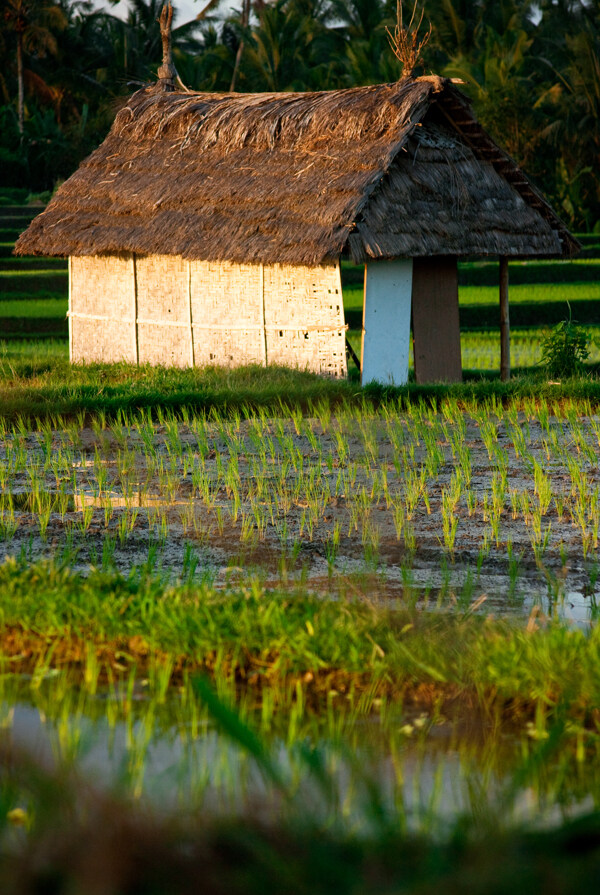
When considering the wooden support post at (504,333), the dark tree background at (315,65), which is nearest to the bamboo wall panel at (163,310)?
the wooden support post at (504,333)

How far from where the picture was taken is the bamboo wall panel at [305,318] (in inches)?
429

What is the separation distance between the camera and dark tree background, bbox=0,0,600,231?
30203mm

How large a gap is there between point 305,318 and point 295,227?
843 mm

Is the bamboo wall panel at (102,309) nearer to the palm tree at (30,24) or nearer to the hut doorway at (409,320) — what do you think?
the hut doorway at (409,320)

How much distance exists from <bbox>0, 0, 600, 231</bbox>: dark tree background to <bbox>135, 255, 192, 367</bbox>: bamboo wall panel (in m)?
16.5

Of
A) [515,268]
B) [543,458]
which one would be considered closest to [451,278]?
[543,458]

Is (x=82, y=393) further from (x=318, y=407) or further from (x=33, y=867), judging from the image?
(x=33, y=867)

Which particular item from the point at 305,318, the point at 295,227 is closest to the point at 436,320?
the point at 305,318

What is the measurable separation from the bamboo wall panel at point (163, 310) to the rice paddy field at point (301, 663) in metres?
4.52

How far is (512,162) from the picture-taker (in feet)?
39.1

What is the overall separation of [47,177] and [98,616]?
29226mm

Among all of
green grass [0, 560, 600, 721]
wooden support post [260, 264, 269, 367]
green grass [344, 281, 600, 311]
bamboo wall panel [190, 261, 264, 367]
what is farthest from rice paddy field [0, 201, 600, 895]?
green grass [344, 281, 600, 311]

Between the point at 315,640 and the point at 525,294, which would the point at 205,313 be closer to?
the point at 525,294

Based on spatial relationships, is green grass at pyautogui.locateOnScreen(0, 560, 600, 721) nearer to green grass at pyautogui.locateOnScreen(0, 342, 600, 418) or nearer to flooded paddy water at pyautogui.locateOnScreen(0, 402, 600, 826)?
flooded paddy water at pyautogui.locateOnScreen(0, 402, 600, 826)
